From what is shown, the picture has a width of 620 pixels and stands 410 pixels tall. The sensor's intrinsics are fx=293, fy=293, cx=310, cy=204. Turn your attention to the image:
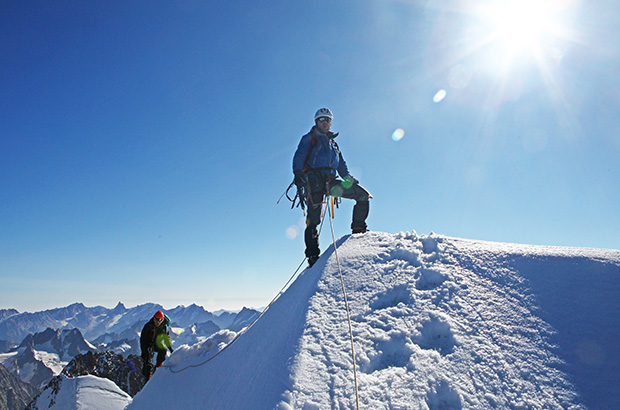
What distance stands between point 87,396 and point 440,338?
593 inches

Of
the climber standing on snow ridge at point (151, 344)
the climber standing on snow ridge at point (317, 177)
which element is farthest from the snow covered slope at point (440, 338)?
the climber standing on snow ridge at point (151, 344)

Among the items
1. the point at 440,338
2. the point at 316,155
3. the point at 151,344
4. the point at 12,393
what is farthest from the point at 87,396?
the point at 12,393

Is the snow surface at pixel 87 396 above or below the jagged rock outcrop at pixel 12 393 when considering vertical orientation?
above

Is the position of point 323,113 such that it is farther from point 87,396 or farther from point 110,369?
point 110,369

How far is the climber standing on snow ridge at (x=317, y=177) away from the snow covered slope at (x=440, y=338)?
1673mm

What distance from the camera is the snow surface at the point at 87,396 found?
→ 11.5 m

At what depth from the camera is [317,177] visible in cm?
655

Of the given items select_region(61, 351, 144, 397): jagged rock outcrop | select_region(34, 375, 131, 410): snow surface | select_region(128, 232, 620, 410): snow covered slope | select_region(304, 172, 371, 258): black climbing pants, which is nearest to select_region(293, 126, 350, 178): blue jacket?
select_region(304, 172, 371, 258): black climbing pants

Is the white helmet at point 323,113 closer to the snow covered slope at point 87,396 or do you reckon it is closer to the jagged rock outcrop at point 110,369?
the snow covered slope at point 87,396

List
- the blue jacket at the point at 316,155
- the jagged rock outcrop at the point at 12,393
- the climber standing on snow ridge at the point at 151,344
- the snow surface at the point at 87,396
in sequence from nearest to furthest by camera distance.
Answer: the blue jacket at the point at 316,155 < the climber standing on snow ridge at the point at 151,344 < the snow surface at the point at 87,396 < the jagged rock outcrop at the point at 12,393

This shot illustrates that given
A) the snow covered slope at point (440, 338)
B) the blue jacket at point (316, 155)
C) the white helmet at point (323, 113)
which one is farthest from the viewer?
the white helmet at point (323, 113)

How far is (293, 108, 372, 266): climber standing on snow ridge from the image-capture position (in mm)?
6414

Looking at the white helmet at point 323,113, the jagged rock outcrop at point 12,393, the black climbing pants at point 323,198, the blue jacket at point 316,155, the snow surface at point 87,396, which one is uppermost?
the white helmet at point 323,113

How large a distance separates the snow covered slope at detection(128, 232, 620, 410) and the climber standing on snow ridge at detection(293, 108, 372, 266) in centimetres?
167
